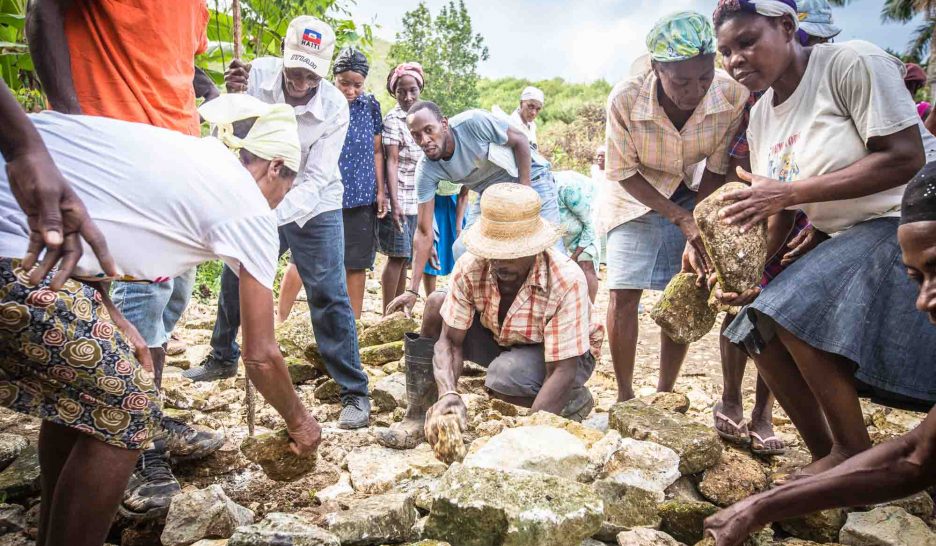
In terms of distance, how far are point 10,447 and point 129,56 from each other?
61.2 inches

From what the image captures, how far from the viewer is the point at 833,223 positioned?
2377mm

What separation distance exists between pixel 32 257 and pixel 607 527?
1715 mm

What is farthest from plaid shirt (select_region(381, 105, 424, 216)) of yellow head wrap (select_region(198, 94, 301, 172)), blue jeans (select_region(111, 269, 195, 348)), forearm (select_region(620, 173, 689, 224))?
yellow head wrap (select_region(198, 94, 301, 172))

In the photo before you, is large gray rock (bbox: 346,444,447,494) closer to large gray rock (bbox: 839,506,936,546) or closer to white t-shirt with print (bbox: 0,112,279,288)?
white t-shirt with print (bbox: 0,112,279,288)

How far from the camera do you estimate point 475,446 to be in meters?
2.59

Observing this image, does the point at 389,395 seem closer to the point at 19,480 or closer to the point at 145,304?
the point at 145,304

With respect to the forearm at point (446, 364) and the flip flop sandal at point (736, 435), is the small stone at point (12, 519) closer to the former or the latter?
the forearm at point (446, 364)

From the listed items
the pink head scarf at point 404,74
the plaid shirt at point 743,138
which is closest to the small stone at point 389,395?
the plaid shirt at point 743,138

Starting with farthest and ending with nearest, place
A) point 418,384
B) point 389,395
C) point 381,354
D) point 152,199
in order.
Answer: point 381,354 < point 389,395 < point 418,384 < point 152,199

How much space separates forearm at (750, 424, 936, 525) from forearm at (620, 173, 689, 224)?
4.90ft

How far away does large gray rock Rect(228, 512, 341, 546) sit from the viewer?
182 centimetres

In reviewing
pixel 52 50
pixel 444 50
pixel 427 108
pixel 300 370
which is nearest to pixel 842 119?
pixel 427 108

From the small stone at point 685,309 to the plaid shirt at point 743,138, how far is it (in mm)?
571

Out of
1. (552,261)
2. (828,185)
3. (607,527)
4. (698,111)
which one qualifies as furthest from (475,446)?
(698,111)
